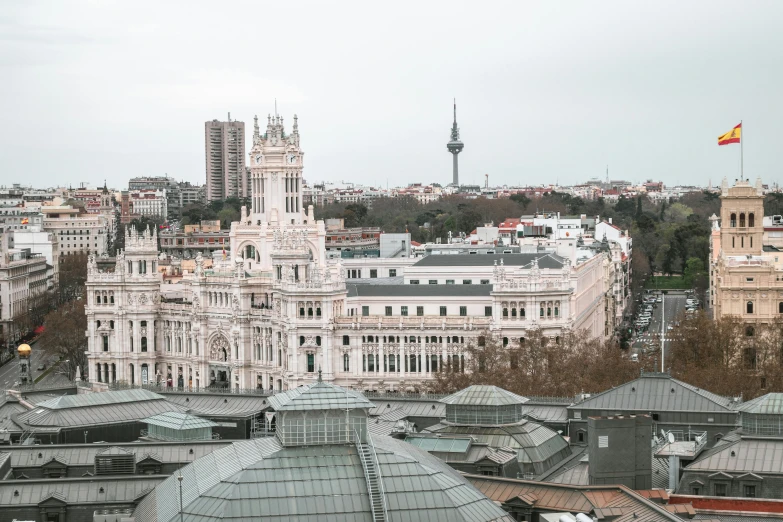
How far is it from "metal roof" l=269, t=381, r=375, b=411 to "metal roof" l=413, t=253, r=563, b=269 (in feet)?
271

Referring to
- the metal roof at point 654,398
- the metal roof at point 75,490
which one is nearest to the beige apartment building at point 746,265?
the metal roof at point 654,398

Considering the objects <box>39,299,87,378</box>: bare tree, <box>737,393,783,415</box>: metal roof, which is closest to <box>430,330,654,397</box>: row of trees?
<box>737,393,783,415</box>: metal roof

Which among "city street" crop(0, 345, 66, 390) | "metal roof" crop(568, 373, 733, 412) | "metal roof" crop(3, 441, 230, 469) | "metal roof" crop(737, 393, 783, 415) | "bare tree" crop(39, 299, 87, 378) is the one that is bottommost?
"city street" crop(0, 345, 66, 390)

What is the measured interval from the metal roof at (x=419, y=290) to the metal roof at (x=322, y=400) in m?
73.8

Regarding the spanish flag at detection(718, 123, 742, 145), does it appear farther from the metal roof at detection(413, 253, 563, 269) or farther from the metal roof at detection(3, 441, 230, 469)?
the metal roof at detection(3, 441, 230, 469)

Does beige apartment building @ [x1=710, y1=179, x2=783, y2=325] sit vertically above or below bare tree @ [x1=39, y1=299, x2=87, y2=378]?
above

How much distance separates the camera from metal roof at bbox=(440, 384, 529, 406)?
294ft

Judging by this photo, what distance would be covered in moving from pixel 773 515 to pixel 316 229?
95331 millimetres

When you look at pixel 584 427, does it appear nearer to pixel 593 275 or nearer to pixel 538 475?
pixel 538 475

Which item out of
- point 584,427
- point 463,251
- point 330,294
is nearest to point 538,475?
point 584,427

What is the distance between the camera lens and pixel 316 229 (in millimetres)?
162750

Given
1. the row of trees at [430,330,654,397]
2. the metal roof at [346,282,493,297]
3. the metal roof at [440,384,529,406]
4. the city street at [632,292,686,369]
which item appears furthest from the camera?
the metal roof at [346,282,493,297]

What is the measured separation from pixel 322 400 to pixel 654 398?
2939 centimetres

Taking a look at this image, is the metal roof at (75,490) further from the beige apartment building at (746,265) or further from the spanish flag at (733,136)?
the spanish flag at (733,136)
